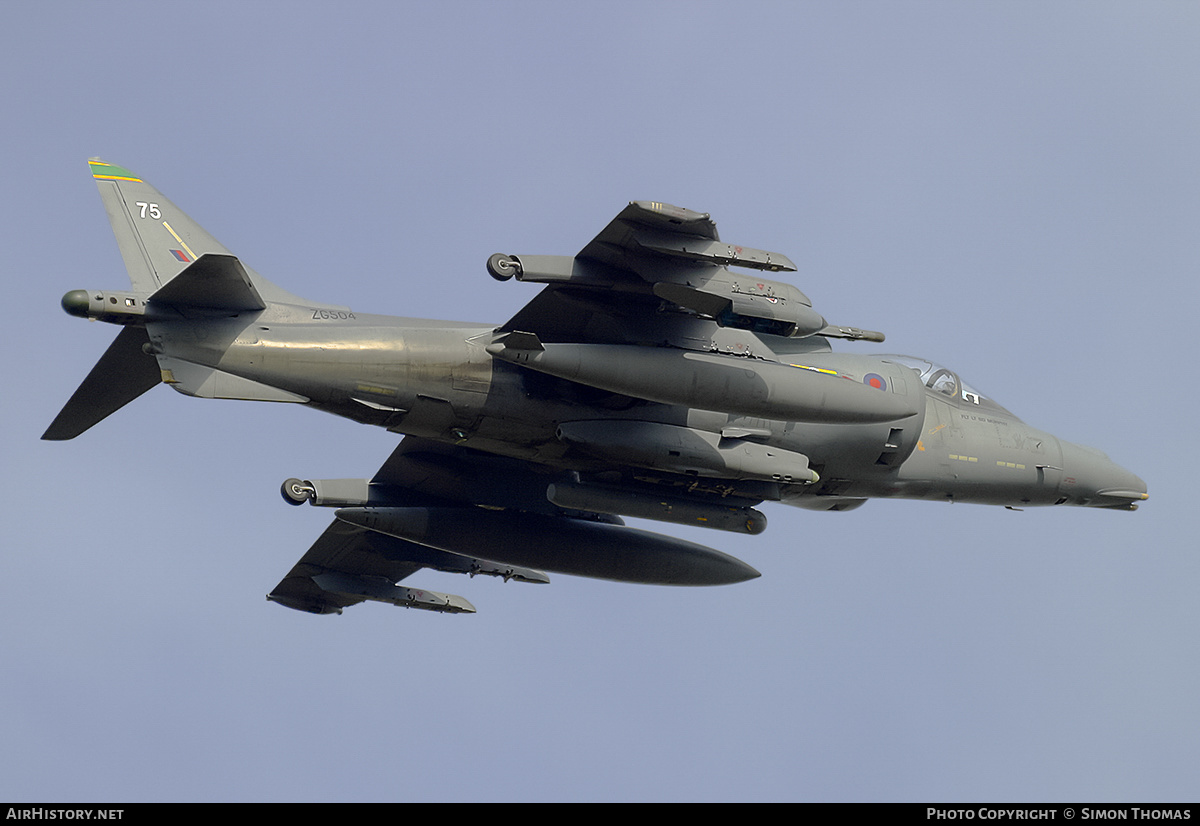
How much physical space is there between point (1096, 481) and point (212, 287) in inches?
605

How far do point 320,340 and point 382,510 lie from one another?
14.9 feet

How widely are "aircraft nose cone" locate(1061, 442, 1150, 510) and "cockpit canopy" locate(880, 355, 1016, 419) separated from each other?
5.33ft

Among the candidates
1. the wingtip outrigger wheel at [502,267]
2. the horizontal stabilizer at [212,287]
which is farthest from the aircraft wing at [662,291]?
the horizontal stabilizer at [212,287]

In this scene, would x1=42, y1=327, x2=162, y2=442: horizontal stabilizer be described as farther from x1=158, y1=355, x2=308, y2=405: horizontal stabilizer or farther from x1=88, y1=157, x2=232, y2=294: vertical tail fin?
x1=158, y1=355, x2=308, y2=405: horizontal stabilizer

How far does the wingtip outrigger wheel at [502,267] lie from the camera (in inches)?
699

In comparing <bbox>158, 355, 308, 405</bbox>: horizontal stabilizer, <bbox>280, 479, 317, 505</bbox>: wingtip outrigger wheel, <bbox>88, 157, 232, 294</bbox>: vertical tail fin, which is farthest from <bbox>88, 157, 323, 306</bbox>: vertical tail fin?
<bbox>280, 479, 317, 505</bbox>: wingtip outrigger wheel

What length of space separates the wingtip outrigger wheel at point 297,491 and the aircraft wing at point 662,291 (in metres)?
4.71

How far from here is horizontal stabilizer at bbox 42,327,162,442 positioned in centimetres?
1977

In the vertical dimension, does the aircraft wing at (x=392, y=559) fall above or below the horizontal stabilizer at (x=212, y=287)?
below

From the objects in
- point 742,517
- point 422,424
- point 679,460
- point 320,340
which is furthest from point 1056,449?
point 320,340

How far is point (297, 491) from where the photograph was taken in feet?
72.0

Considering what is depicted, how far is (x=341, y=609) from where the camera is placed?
27.0 meters

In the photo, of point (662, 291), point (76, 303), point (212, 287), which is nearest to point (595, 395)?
point (662, 291)

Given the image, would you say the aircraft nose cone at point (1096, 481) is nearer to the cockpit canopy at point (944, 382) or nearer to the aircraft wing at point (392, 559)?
the cockpit canopy at point (944, 382)
